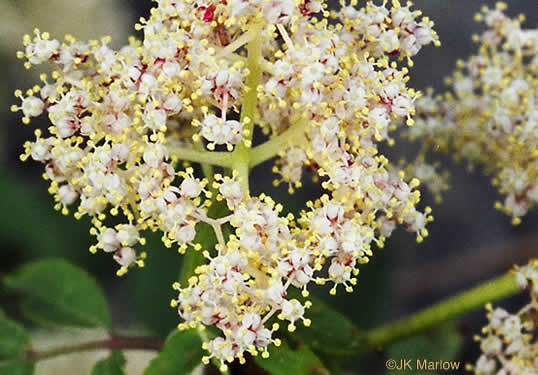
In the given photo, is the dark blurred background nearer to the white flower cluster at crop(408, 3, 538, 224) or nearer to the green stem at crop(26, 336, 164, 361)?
the white flower cluster at crop(408, 3, 538, 224)

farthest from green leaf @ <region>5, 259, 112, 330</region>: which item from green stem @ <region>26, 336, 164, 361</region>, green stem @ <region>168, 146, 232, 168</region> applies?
green stem @ <region>168, 146, 232, 168</region>

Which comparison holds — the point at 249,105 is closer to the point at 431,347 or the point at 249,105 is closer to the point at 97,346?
the point at 97,346

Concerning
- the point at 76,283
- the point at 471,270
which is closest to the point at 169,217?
the point at 76,283

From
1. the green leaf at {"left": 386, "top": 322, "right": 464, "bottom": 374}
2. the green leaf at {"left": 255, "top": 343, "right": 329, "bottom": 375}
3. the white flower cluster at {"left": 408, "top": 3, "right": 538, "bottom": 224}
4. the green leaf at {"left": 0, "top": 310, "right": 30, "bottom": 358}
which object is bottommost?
the green leaf at {"left": 255, "top": 343, "right": 329, "bottom": 375}

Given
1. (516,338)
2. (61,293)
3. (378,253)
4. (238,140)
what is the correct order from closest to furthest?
(238,140) → (516,338) → (61,293) → (378,253)

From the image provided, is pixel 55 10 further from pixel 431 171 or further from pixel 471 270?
pixel 471 270

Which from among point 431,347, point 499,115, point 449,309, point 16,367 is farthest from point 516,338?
point 16,367
